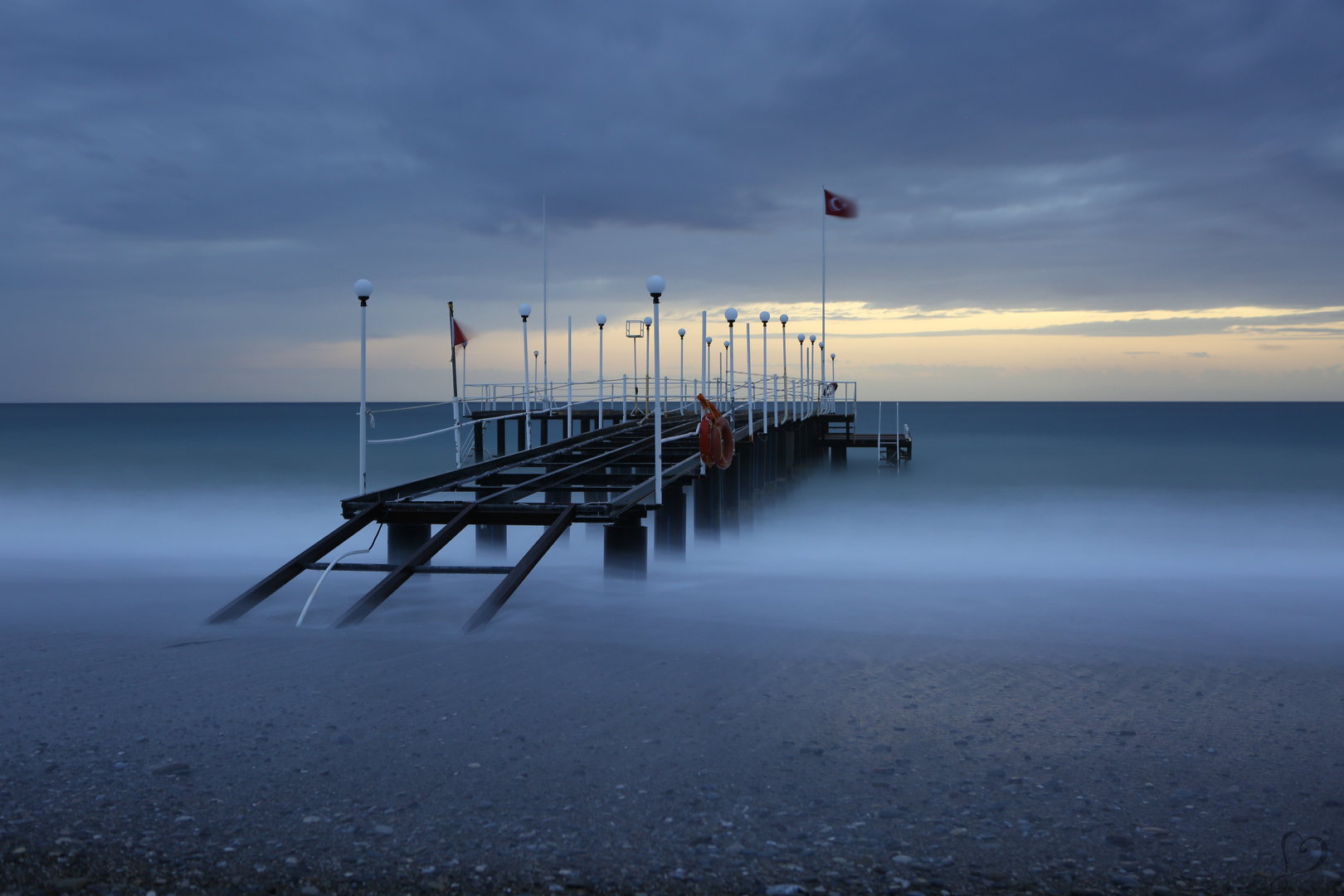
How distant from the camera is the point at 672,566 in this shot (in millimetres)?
13016

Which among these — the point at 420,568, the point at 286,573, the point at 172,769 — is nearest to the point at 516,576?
the point at 420,568

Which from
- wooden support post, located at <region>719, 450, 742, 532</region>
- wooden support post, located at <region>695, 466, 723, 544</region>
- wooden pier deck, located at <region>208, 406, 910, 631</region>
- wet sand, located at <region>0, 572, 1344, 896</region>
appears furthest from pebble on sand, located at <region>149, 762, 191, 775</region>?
wooden support post, located at <region>719, 450, 742, 532</region>

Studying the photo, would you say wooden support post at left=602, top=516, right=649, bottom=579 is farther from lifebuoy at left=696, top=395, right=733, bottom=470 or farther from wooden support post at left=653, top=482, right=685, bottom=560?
wooden support post at left=653, top=482, right=685, bottom=560

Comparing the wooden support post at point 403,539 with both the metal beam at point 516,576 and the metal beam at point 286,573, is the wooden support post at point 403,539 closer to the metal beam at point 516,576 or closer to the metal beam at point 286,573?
the metal beam at point 286,573

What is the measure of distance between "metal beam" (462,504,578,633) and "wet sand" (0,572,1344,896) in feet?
0.63

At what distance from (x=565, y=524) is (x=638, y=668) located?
9.00ft

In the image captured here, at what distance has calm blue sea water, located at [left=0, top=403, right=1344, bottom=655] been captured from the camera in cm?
1040

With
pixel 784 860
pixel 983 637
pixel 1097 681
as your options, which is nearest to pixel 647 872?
pixel 784 860

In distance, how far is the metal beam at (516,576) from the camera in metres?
7.95

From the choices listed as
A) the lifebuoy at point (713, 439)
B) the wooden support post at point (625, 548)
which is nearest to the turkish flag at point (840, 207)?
the lifebuoy at point (713, 439)

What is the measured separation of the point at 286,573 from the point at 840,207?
82.3 ft

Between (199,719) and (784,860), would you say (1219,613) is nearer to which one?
(784,860)

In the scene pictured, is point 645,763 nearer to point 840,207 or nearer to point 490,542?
point 490,542

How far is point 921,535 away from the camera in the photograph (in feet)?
69.4
